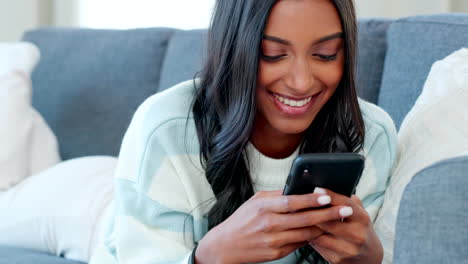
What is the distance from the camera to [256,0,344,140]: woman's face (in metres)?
1.23

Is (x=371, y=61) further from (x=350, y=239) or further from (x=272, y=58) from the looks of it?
(x=350, y=239)

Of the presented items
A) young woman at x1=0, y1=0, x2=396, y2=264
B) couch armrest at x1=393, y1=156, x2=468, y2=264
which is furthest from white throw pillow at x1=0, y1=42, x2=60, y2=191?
couch armrest at x1=393, y1=156, x2=468, y2=264

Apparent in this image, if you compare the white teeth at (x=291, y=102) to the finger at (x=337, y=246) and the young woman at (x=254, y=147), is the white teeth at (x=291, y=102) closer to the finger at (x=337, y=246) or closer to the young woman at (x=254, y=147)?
the young woman at (x=254, y=147)

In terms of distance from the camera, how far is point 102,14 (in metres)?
3.28

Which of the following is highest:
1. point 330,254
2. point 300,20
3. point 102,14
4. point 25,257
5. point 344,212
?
point 300,20

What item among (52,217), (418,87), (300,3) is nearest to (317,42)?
(300,3)

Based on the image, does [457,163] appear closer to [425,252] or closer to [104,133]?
[425,252]

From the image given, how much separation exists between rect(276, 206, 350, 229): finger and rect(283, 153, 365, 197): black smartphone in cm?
3

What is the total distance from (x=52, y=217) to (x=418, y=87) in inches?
34.3

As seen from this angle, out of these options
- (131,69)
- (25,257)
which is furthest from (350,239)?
(131,69)

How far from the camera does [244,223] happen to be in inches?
46.4

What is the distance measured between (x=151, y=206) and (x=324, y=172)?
0.36 m

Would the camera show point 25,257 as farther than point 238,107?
Yes

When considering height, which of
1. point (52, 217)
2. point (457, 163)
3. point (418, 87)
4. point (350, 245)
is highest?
point (457, 163)
